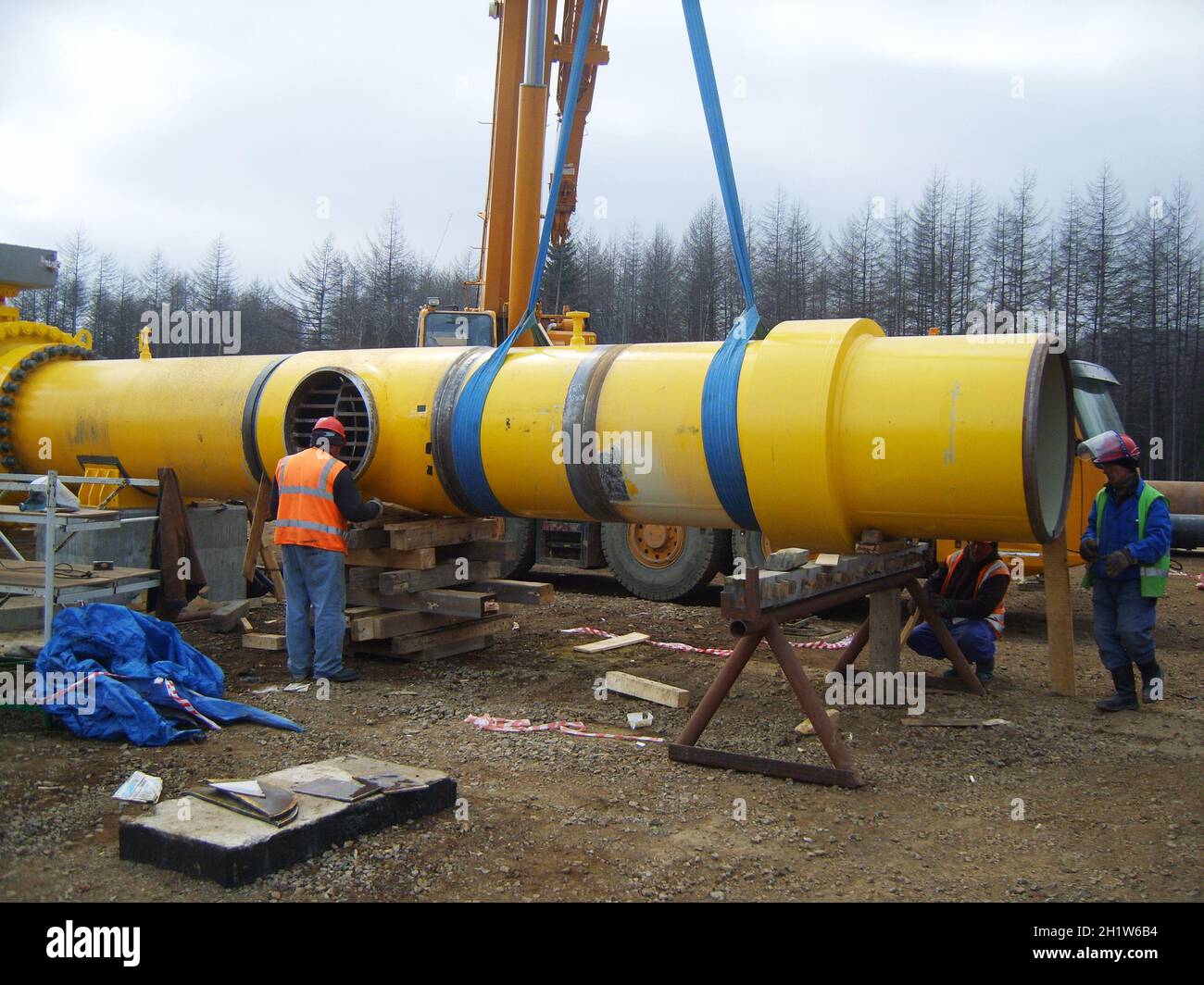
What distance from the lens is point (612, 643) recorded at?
7.38m

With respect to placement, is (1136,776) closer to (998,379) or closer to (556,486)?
(998,379)

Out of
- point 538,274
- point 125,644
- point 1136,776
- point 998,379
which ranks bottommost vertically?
point 1136,776

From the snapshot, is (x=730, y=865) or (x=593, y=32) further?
(x=593, y=32)

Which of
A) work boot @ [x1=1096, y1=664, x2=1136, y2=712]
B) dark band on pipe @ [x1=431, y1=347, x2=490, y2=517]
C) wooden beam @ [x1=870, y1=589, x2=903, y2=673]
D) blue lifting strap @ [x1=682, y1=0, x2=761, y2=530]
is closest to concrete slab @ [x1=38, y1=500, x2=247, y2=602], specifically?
dark band on pipe @ [x1=431, y1=347, x2=490, y2=517]

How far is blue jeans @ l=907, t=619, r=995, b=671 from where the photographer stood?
637cm

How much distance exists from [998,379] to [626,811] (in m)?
2.46

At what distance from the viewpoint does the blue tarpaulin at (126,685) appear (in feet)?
15.7

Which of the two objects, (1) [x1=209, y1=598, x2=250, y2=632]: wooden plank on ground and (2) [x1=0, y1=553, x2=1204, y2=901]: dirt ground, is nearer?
(2) [x1=0, y1=553, x2=1204, y2=901]: dirt ground

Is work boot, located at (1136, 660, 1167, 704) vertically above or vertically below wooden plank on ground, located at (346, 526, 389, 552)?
below

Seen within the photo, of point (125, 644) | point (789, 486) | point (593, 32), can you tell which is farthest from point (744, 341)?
point (593, 32)

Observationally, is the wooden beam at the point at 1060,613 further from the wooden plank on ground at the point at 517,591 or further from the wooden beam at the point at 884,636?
the wooden plank on ground at the point at 517,591

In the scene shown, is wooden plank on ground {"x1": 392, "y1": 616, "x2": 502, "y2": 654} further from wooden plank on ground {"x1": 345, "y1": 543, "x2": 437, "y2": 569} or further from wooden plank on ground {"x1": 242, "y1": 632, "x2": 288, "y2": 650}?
wooden plank on ground {"x1": 242, "y1": 632, "x2": 288, "y2": 650}
